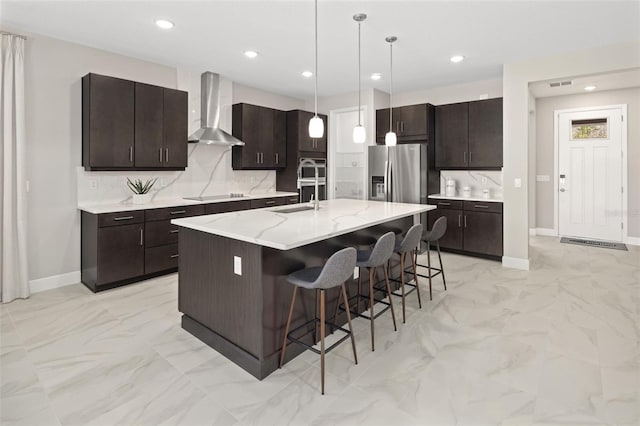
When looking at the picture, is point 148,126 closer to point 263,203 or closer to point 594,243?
point 263,203

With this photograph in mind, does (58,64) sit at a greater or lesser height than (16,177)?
greater

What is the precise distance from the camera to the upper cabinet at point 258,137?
569cm

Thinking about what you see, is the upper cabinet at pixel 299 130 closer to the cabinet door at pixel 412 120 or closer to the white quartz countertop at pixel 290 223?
the cabinet door at pixel 412 120

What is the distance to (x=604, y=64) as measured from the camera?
13.8 ft

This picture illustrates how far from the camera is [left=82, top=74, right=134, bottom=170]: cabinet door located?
4.02m

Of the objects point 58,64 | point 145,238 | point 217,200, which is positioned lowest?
point 145,238

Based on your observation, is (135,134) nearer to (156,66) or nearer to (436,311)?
(156,66)

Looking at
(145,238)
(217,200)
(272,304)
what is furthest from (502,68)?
(145,238)

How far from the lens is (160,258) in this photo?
4406 mm

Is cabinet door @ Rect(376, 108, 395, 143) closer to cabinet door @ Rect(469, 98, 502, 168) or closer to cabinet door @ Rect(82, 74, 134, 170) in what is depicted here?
cabinet door @ Rect(469, 98, 502, 168)

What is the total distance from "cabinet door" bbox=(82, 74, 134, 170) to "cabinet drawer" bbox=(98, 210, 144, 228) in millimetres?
595

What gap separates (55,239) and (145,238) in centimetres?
93

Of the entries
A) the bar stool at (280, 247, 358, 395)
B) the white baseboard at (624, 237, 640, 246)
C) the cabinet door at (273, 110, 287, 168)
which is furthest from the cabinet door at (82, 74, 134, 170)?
the white baseboard at (624, 237, 640, 246)

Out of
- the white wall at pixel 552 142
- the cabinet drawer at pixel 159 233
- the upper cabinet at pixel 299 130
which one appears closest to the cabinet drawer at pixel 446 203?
the upper cabinet at pixel 299 130
